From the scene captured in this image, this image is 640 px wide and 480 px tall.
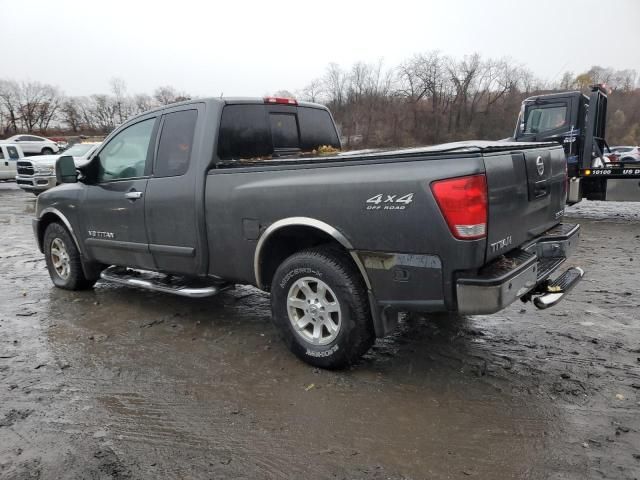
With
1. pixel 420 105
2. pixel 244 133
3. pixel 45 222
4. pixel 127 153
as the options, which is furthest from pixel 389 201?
pixel 420 105

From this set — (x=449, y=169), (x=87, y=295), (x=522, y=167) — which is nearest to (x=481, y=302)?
(x=449, y=169)

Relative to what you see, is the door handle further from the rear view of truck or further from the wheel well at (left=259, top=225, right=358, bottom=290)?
the rear view of truck

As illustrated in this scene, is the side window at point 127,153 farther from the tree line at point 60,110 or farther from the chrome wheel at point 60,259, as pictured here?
the tree line at point 60,110

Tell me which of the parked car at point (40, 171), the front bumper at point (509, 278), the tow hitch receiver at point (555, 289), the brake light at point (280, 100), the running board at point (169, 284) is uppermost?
the brake light at point (280, 100)

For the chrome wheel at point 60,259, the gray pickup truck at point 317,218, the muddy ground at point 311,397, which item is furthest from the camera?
the chrome wheel at point 60,259

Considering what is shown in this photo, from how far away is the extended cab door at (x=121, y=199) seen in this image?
15.4ft

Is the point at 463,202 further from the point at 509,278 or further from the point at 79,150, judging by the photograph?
the point at 79,150

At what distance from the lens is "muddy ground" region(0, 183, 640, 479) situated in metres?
2.65

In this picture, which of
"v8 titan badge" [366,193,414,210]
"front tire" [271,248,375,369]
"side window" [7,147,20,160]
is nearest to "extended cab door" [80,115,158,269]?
"front tire" [271,248,375,369]

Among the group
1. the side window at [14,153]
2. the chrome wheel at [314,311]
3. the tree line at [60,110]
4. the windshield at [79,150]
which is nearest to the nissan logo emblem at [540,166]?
the chrome wheel at [314,311]

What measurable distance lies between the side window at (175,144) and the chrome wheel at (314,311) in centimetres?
152

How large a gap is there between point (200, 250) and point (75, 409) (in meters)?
1.53

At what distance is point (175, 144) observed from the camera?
445 cm

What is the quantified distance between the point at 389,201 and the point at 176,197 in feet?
Result: 6.76
